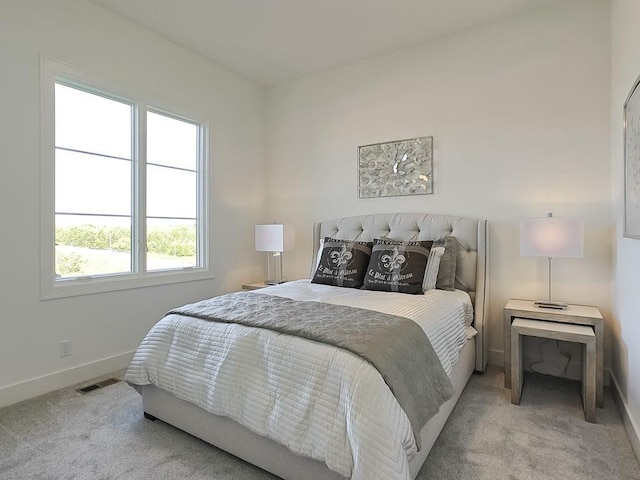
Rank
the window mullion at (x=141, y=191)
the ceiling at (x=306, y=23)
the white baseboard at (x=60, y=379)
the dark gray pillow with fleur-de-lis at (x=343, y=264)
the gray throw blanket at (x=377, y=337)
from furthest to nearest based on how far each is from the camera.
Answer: the window mullion at (x=141, y=191) < the dark gray pillow with fleur-de-lis at (x=343, y=264) < the ceiling at (x=306, y=23) < the white baseboard at (x=60, y=379) < the gray throw blanket at (x=377, y=337)

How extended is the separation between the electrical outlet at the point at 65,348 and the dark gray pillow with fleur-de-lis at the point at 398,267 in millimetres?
2257

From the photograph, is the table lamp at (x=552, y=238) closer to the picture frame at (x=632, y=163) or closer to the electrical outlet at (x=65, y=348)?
the picture frame at (x=632, y=163)

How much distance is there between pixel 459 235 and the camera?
298 cm

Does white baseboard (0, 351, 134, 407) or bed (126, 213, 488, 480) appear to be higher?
bed (126, 213, 488, 480)

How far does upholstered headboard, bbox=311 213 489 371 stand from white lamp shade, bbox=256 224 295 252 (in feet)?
1.31

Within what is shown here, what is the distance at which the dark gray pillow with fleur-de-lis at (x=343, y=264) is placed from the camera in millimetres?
2883

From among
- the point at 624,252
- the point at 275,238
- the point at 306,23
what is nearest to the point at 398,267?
the point at 624,252

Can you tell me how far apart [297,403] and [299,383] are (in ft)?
0.24

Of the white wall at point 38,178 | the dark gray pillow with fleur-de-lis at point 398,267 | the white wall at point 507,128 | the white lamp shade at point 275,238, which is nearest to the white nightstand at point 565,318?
the white wall at point 507,128

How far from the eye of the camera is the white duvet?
1245 millimetres

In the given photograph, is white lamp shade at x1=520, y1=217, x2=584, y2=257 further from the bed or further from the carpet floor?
the carpet floor

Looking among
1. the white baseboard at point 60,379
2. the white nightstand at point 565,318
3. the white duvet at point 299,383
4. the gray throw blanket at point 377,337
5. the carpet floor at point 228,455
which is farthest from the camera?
the white baseboard at point 60,379

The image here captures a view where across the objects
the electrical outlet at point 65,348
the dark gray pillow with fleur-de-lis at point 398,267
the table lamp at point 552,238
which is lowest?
the electrical outlet at point 65,348

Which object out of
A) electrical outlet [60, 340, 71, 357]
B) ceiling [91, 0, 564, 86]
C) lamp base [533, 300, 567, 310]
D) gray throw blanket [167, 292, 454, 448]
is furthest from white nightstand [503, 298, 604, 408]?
electrical outlet [60, 340, 71, 357]
